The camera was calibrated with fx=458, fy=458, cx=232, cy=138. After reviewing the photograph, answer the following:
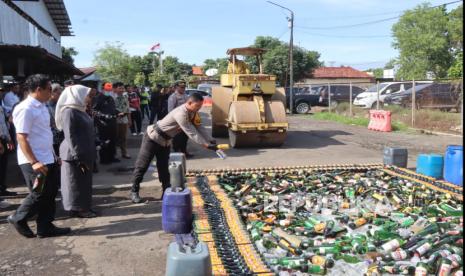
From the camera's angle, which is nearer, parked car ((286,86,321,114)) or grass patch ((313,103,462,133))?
grass patch ((313,103,462,133))

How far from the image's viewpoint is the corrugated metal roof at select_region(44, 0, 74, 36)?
32406mm

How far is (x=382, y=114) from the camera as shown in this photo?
16312 millimetres

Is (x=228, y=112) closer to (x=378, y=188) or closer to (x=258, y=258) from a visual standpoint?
(x=378, y=188)

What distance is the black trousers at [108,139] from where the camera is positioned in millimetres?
9398

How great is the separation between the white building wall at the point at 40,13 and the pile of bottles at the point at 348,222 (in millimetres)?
20151

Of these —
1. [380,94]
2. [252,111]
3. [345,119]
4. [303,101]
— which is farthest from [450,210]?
[303,101]

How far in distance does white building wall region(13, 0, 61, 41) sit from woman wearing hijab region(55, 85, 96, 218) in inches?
763

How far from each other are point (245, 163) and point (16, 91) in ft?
16.7

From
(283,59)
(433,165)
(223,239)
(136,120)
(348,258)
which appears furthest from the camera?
(283,59)

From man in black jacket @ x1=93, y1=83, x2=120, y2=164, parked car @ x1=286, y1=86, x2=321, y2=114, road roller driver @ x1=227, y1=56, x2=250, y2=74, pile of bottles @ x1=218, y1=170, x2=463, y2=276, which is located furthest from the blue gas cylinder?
parked car @ x1=286, y1=86, x2=321, y2=114

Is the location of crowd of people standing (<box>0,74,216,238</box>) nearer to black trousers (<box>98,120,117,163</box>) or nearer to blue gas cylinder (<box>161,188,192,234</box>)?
blue gas cylinder (<box>161,188,192,234</box>)

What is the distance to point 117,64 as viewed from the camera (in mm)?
67375

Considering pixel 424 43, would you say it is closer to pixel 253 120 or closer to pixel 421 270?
pixel 253 120

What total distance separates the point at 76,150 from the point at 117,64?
64569 millimetres
